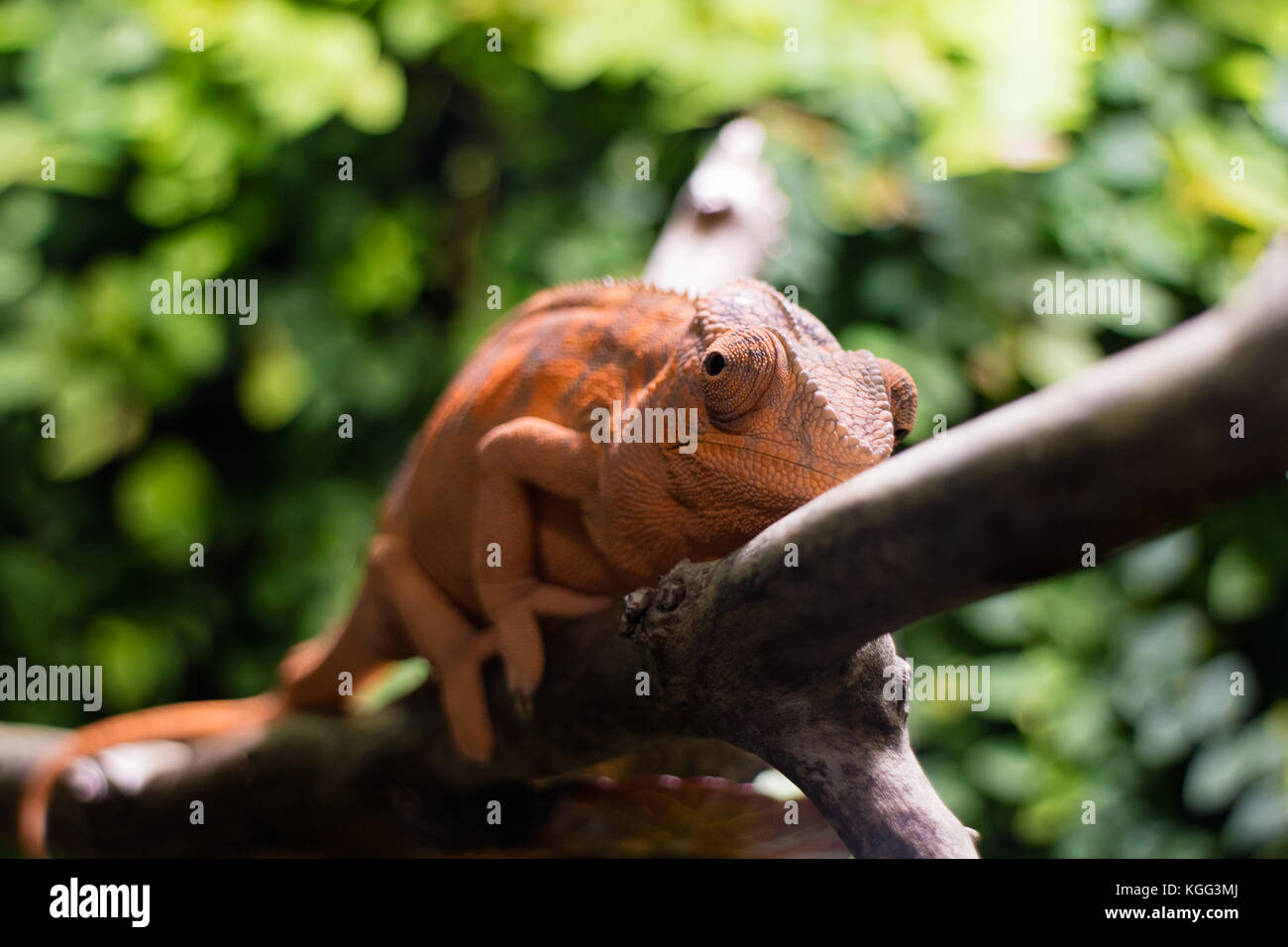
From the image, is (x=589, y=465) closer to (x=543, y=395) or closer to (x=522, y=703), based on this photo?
(x=543, y=395)

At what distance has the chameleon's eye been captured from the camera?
1036 millimetres

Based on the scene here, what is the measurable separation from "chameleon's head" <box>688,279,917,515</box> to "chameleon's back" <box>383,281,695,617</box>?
0.13m

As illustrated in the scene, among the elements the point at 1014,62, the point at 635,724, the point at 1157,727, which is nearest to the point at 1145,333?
the point at 1014,62

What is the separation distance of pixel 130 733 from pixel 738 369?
1.55 m

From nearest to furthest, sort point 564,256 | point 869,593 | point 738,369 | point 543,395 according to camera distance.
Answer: point 869,593, point 738,369, point 543,395, point 564,256

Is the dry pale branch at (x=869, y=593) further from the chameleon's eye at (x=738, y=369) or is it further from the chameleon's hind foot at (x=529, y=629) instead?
the chameleon's eye at (x=738, y=369)

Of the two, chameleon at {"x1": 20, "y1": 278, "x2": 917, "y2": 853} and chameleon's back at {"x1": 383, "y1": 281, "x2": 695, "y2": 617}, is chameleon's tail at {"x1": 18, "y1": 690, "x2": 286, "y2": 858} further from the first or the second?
chameleon's back at {"x1": 383, "y1": 281, "x2": 695, "y2": 617}

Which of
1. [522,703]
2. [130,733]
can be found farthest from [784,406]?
[130,733]

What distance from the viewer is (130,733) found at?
2.01 metres

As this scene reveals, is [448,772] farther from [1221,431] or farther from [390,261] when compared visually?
[390,261]

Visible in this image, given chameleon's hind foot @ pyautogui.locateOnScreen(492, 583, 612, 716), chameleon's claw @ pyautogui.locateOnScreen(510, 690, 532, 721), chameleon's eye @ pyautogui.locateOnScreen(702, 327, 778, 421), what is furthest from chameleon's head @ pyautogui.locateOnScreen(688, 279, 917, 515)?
chameleon's claw @ pyautogui.locateOnScreen(510, 690, 532, 721)

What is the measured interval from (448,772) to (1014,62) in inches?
67.0

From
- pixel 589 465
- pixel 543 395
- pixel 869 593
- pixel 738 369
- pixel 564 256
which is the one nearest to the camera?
pixel 869 593

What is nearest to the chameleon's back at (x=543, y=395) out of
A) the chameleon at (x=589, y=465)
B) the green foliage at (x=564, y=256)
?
the chameleon at (x=589, y=465)
